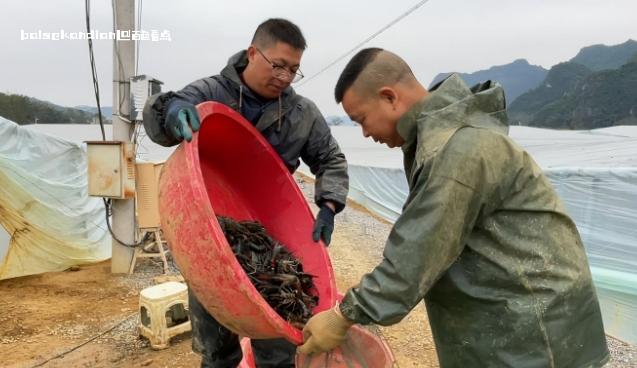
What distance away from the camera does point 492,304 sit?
1.40 m

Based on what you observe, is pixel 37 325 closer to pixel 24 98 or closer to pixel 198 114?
pixel 198 114

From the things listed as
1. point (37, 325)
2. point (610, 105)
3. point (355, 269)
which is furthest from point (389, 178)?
point (37, 325)

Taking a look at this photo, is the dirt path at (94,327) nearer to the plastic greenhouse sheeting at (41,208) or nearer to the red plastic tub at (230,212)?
the plastic greenhouse sheeting at (41,208)

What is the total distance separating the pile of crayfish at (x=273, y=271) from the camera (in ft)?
6.93

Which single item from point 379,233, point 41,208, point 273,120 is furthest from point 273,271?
point 379,233

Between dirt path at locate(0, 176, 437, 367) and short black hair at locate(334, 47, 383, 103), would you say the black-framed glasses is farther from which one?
dirt path at locate(0, 176, 437, 367)

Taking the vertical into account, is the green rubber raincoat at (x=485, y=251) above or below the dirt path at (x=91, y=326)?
above

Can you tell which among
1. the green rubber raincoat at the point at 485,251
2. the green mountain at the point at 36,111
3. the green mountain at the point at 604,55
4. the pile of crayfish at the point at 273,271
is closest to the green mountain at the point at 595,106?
the green mountain at the point at 604,55

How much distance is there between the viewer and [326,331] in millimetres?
1521

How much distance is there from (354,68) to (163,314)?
3.12m

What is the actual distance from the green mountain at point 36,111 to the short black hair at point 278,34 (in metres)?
12.1

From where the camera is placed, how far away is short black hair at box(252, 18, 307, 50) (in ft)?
7.61

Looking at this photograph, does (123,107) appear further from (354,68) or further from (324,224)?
(354,68)

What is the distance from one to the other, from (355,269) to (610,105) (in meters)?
11.1
